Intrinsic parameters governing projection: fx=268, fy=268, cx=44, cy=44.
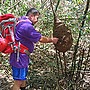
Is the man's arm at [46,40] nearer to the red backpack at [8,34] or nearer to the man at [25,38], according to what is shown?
the man at [25,38]

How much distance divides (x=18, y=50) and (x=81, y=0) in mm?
1526

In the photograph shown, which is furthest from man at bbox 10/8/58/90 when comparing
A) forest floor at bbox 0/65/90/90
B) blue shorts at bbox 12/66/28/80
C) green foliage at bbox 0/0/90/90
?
forest floor at bbox 0/65/90/90

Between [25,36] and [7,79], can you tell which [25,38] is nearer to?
[25,36]

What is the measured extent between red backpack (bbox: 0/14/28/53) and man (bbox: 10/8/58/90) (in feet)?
0.19

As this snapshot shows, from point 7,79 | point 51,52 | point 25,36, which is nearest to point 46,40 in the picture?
point 25,36

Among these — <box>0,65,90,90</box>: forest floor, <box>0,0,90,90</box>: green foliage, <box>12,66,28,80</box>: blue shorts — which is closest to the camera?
<box>12,66,28,80</box>: blue shorts

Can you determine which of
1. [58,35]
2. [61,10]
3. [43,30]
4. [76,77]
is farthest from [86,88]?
[61,10]

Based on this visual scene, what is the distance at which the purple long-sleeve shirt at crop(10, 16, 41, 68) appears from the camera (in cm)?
343

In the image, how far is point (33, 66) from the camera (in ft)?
16.6

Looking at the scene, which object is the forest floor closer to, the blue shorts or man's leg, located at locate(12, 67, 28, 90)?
man's leg, located at locate(12, 67, 28, 90)

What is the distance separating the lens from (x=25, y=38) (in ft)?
11.6

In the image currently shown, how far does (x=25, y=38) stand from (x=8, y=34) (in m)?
0.23

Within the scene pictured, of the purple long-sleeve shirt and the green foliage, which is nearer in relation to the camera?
the purple long-sleeve shirt

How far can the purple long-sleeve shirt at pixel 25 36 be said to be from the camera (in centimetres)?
343
